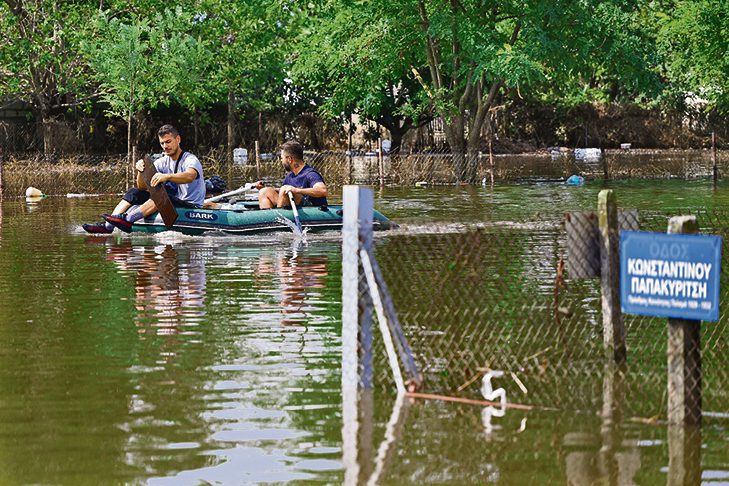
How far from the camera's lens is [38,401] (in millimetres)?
10688

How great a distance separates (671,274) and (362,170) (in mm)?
43184

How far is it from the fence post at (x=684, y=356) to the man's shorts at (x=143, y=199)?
15.3 meters

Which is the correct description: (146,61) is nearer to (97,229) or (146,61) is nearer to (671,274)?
(97,229)

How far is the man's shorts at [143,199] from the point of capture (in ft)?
78.7

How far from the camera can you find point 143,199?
24609 mm

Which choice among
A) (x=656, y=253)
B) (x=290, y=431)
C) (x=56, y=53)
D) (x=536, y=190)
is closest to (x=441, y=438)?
(x=290, y=431)

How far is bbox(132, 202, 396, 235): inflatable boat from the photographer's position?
78.8ft

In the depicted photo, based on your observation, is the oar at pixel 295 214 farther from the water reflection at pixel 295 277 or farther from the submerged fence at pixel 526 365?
the submerged fence at pixel 526 365

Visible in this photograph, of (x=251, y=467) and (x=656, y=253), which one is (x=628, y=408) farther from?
(x=251, y=467)

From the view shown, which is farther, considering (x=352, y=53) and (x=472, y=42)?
(x=352, y=53)

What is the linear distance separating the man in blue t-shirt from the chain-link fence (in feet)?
11.2

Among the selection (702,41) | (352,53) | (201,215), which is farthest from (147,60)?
(201,215)

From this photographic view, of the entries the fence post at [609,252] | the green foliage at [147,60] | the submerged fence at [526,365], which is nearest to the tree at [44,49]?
the green foliage at [147,60]

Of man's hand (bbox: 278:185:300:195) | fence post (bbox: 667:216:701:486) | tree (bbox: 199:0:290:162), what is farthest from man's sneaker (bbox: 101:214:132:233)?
tree (bbox: 199:0:290:162)
